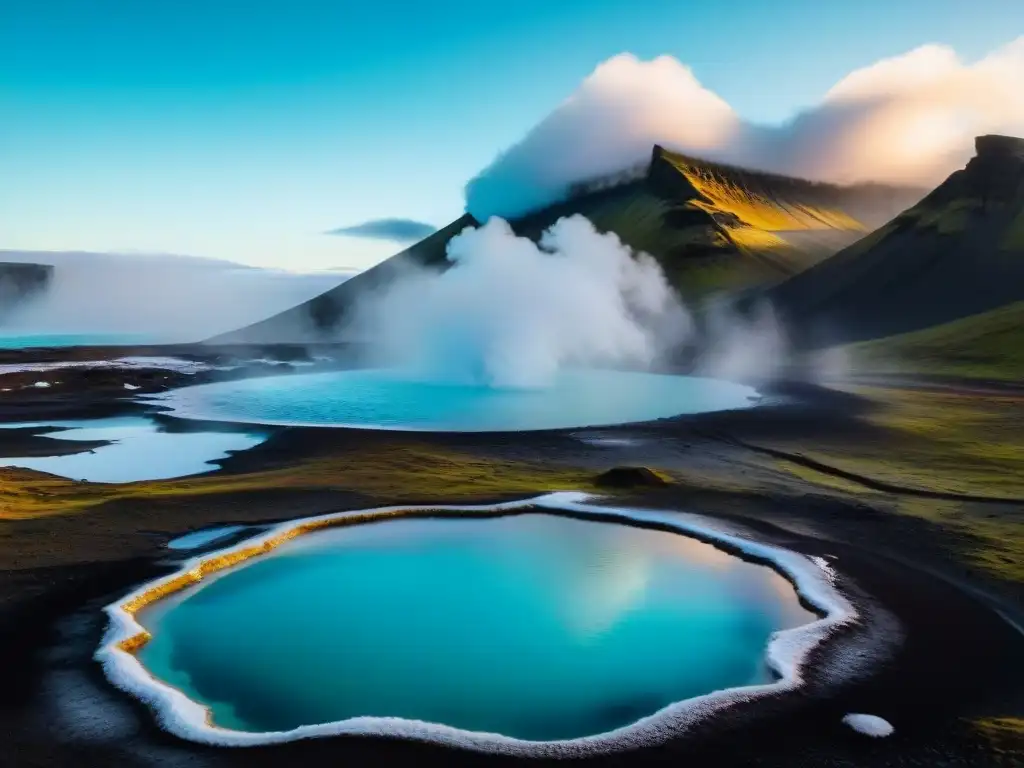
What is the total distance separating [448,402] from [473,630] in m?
37.2

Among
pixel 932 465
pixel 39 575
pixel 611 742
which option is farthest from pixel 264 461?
pixel 932 465

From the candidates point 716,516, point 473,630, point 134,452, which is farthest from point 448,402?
point 473,630

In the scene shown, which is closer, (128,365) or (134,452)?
(134,452)

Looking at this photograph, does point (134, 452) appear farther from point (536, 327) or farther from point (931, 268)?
point (931, 268)

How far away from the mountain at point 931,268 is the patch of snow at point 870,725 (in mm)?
93396

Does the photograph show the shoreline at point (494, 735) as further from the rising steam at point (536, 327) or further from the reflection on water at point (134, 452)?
the rising steam at point (536, 327)

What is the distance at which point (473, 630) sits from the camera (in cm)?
1413

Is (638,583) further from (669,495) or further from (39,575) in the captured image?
(39,575)

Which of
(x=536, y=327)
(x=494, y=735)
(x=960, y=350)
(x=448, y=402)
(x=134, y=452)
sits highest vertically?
(x=536, y=327)

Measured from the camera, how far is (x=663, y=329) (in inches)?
4774

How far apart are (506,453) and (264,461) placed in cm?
1015

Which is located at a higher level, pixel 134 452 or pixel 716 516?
pixel 134 452

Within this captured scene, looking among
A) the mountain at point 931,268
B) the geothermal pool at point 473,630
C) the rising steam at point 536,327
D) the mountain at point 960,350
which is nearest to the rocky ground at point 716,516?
the geothermal pool at point 473,630

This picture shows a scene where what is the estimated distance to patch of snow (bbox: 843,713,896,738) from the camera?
9977mm
